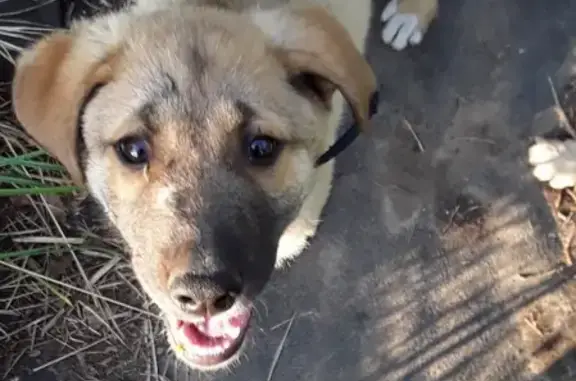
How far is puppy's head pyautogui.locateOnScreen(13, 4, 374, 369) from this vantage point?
2053mm

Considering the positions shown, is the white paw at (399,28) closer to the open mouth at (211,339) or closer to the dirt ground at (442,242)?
the dirt ground at (442,242)

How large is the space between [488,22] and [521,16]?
138 millimetres

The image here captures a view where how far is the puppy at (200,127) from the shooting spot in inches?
80.9

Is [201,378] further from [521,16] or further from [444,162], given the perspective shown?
[521,16]

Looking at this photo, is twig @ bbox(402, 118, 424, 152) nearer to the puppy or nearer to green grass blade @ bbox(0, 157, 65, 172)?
the puppy

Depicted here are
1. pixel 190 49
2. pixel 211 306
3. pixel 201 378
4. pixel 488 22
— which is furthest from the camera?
pixel 488 22

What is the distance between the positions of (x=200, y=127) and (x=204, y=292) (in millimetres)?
410

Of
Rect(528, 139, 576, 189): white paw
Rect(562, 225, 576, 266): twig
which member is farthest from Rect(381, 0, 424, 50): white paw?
Rect(562, 225, 576, 266): twig

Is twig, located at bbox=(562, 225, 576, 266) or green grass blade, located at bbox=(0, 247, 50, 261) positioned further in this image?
twig, located at bbox=(562, 225, 576, 266)

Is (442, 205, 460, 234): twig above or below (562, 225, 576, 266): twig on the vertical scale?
above

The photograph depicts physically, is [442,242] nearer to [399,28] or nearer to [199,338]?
[399,28]

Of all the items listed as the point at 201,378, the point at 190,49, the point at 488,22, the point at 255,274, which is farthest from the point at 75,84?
the point at 488,22

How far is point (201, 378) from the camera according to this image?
3195mm

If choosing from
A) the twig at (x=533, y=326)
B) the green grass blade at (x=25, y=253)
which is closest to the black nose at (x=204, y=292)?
the green grass blade at (x=25, y=253)
